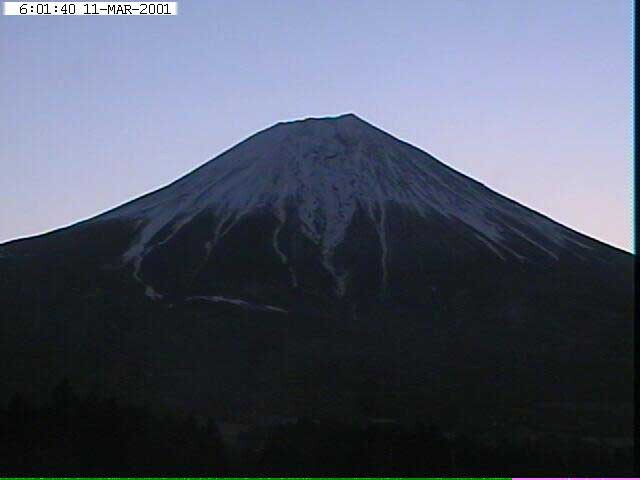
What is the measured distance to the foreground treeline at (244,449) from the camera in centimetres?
4319

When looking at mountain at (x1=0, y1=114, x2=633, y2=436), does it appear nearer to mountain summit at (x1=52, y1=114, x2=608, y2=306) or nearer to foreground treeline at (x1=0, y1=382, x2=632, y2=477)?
mountain summit at (x1=52, y1=114, x2=608, y2=306)

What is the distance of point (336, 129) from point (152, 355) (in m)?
43.8

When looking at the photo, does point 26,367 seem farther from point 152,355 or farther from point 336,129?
point 336,129

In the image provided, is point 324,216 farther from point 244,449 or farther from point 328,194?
point 244,449

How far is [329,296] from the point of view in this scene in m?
76.2

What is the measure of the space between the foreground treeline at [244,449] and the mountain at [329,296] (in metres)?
6.23

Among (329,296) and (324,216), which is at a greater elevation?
(324,216)

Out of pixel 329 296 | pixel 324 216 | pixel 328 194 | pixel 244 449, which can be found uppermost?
pixel 328 194

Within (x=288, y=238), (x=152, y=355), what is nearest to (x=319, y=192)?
(x=288, y=238)

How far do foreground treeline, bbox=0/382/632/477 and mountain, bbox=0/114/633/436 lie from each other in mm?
6229

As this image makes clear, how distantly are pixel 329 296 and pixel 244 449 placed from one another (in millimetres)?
28772

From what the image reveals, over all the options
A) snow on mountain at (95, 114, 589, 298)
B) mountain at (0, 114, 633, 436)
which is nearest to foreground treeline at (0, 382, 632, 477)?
mountain at (0, 114, 633, 436)

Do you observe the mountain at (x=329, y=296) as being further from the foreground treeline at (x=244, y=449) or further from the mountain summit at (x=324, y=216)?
the foreground treeline at (x=244, y=449)

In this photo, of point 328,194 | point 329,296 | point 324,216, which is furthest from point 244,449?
point 328,194
